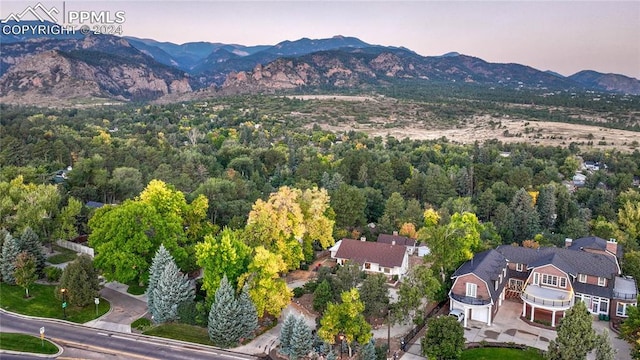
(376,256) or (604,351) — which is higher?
(604,351)

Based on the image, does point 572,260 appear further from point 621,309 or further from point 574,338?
point 574,338

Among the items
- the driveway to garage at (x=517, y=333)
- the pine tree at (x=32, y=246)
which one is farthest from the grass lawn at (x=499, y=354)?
the pine tree at (x=32, y=246)

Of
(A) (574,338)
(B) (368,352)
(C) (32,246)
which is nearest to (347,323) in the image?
(B) (368,352)

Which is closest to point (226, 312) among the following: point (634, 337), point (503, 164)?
point (634, 337)

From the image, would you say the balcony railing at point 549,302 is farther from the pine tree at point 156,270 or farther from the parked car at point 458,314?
the pine tree at point 156,270

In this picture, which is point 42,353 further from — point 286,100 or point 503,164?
point 286,100

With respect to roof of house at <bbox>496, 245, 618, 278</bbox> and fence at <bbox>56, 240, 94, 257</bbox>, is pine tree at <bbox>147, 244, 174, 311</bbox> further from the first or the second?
roof of house at <bbox>496, 245, 618, 278</bbox>
